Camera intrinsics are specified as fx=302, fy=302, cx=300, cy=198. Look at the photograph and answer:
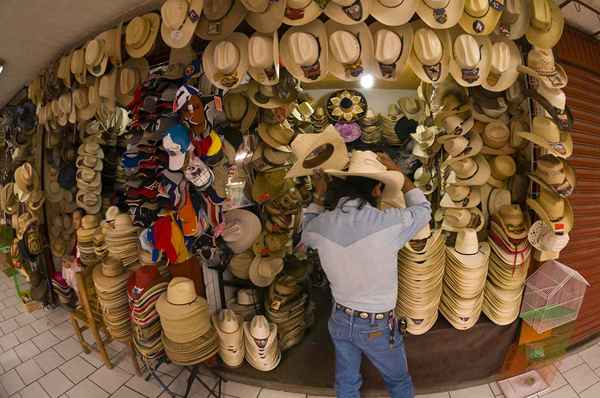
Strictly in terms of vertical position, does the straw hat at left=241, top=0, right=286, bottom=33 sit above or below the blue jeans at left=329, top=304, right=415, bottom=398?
above

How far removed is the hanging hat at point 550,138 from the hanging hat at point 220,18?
2224 mm

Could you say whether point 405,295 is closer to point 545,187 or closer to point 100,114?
point 545,187

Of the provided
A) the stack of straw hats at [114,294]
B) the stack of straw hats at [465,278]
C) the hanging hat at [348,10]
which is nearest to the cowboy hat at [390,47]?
the hanging hat at [348,10]

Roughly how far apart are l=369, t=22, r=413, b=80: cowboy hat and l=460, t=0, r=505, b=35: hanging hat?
0.37m

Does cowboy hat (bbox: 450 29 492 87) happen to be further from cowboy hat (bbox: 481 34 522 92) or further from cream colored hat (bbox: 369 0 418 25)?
cream colored hat (bbox: 369 0 418 25)

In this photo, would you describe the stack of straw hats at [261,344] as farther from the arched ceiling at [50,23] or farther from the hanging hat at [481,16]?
the arched ceiling at [50,23]

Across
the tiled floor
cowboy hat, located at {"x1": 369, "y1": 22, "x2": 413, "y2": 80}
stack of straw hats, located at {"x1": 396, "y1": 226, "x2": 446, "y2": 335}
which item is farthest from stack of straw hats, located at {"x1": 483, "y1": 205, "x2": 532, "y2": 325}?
cowboy hat, located at {"x1": 369, "y1": 22, "x2": 413, "y2": 80}

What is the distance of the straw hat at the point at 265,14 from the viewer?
6.45 ft

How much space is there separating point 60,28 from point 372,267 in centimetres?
356

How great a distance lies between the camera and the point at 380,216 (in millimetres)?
1707

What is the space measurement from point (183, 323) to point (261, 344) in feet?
2.20

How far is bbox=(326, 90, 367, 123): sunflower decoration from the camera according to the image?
2732mm

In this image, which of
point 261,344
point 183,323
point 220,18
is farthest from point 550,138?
point 183,323

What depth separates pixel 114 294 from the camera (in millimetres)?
2721
